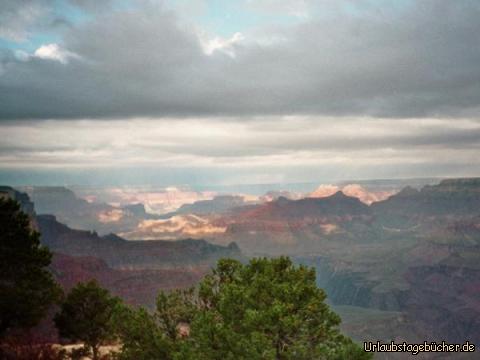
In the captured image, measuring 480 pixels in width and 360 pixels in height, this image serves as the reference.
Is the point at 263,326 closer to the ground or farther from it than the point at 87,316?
farther from it

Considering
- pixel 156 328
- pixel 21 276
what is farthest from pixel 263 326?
pixel 21 276

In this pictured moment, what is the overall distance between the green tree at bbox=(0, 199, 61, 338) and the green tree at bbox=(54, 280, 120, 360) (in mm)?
6060

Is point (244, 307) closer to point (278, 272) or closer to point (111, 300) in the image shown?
point (278, 272)

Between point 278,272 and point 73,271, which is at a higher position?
point 278,272

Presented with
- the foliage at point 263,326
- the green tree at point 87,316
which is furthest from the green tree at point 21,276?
the foliage at point 263,326

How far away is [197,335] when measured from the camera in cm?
2669

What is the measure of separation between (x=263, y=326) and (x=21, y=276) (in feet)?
79.5

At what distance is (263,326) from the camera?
2580 centimetres

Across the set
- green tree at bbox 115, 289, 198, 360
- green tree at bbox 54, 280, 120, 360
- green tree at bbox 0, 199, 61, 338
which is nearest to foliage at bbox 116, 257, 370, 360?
green tree at bbox 115, 289, 198, 360

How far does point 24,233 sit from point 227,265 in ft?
64.6

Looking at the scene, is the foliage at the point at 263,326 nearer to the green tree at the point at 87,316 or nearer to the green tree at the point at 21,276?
the green tree at the point at 21,276

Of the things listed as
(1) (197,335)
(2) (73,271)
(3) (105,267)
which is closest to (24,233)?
(1) (197,335)

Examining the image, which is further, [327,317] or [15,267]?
[15,267]

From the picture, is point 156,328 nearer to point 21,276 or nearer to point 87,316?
point 21,276
